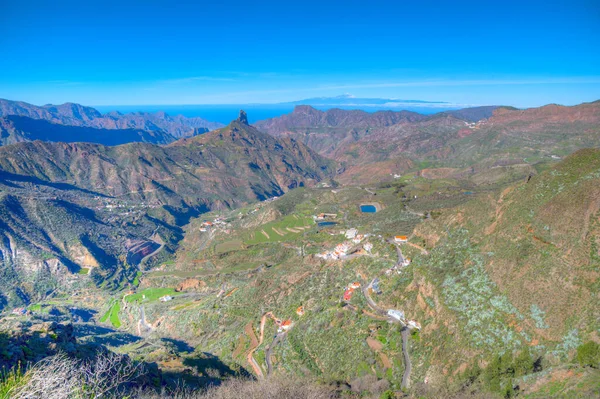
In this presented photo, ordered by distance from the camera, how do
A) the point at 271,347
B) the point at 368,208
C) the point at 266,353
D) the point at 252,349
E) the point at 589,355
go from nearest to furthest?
the point at 589,355 < the point at 266,353 < the point at 271,347 < the point at 252,349 < the point at 368,208

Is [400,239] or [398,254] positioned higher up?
[400,239]

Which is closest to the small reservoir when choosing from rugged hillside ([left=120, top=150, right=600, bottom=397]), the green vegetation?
rugged hillside ([left=120, top=150, right=600, bottom=397])

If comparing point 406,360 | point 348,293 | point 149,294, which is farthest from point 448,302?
point 149,294

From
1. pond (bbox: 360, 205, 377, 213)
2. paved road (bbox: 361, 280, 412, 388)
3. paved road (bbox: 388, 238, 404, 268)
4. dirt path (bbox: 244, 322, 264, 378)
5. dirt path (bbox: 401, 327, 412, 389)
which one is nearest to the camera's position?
dirt path (bbox: 401, 327, 412, 389)

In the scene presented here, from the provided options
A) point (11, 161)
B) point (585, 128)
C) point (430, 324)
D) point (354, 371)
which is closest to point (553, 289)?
point (430, 324)

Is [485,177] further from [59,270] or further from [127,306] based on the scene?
[59,270]

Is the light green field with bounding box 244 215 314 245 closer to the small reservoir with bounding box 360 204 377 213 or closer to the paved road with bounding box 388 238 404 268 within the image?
the small reservoir with bounding box 360 204 377 213

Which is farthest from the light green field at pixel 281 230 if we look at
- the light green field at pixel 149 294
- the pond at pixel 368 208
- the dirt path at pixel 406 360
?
the dirt path at pixel 406 360

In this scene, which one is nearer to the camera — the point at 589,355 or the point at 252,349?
the point at 589,355

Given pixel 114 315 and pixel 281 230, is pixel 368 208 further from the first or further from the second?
pixel 114 315
